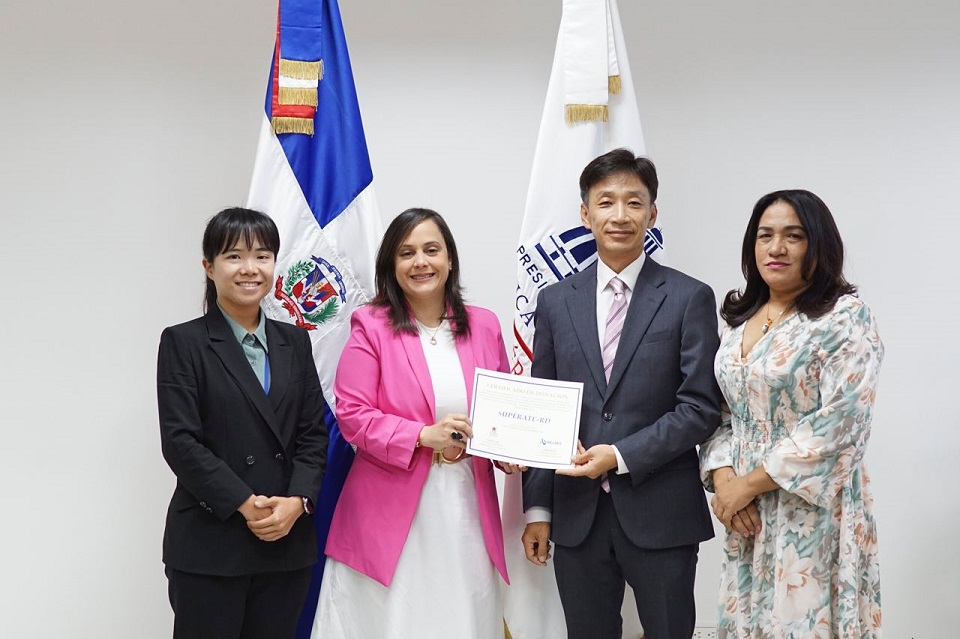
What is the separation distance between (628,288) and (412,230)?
66 centimetres

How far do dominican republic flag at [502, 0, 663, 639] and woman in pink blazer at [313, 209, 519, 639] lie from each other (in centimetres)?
36

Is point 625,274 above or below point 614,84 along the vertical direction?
below

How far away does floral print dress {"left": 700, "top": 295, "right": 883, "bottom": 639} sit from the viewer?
6.45 ft

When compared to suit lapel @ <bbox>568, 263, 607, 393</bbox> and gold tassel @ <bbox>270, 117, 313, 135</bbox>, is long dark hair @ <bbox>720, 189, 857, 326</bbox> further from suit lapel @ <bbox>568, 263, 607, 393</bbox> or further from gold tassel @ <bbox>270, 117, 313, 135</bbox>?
gold tassel @ <bbox>270, 117, 313, 135</bbox>

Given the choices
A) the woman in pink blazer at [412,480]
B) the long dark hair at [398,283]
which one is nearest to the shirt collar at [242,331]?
the woman in pink blazer at [412,480]

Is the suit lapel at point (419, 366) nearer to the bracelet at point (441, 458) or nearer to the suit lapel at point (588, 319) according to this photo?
the bracelet at point (441, 458)

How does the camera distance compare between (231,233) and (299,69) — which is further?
(299,69)

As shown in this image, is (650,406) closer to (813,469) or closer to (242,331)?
(813,469)

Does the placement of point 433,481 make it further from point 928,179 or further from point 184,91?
point 928,179

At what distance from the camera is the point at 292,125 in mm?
2793

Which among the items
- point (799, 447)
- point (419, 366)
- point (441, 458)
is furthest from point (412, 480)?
point (799, 447)

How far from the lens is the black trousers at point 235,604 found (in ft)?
6.85

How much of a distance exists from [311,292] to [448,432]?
817 mm

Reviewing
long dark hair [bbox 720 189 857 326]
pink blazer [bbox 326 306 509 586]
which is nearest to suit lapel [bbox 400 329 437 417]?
pink blazer [bbox 326 306 509 586]
